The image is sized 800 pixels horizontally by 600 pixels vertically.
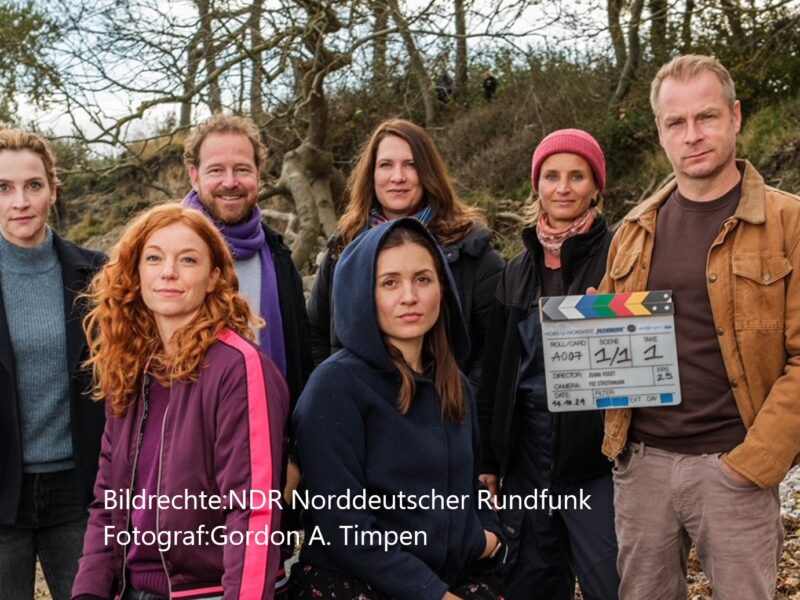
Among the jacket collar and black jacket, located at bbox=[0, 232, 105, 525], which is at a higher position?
the jacket collar

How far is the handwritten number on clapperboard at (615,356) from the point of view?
3047mm

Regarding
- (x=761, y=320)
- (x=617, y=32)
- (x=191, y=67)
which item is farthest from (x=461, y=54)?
(x=761, y=320)

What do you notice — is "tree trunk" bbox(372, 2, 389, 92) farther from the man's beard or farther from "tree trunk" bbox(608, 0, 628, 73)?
the man's beard

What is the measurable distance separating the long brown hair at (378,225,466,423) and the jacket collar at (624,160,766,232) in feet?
2.56

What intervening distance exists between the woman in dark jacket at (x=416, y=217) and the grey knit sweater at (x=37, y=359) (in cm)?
110

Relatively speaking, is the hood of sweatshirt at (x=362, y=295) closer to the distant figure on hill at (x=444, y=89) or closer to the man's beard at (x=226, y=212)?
the man's beard at (x=226, y=212)

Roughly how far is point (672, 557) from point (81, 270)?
2.44 metres

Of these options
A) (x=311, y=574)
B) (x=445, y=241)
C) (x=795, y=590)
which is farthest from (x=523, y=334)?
(x=795, y=590)

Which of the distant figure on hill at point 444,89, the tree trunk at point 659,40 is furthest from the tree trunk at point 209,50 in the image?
the tree trunk at point 659,40

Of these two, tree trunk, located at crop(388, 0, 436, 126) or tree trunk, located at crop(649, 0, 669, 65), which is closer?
tree trunk, located at crop(388, 0, 436, 126)

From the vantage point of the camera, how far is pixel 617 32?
12289 mm

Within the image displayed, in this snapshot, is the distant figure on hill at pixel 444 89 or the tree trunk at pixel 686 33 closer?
the tree trunk at pixel 686 33

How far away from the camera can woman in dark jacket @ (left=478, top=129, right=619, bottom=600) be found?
324 cm

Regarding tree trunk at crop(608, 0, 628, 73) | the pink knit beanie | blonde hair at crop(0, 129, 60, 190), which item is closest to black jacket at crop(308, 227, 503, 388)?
the pink knit beanie
